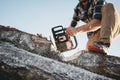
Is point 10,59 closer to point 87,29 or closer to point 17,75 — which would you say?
point 17,75

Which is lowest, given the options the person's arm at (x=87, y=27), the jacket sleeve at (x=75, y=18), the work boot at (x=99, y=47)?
the work boot at (x=99, y=47)

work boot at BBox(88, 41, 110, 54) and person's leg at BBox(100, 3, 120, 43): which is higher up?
person's leg at BBox(100, 3, 120, 43)

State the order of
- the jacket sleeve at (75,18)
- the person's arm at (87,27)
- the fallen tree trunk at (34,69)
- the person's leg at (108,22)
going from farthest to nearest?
1. the jacket sleeve at (75,18)
2. the person's arm at (87,27)
3. the person's leg at (108,22)
4. the fallen tree trunk at (34,69)

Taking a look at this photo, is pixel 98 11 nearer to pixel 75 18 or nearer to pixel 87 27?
pixel 87 27

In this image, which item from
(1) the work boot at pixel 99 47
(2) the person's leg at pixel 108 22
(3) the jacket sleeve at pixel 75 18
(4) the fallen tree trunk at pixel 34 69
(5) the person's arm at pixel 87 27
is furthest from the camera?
(3) the jacket sleeve at pixel 75 18

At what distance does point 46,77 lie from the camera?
1.87m

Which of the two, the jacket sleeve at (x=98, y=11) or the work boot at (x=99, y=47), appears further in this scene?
the jacket sleeve at (x=98, y=11)

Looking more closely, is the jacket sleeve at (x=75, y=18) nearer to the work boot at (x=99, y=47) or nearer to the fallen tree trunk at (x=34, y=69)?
the work boot at (x=99, y=47)

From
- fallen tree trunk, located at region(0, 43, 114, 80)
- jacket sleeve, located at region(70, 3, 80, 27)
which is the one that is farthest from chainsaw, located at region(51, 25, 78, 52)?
fallen tree trunk, located at region(0, 43, 114, 80)

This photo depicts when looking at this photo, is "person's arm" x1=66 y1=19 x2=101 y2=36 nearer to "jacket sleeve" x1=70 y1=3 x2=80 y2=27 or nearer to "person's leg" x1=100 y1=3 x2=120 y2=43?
"person's leg" x1=100 y1=3 x2=120 y2=43

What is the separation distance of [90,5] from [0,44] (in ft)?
6.93

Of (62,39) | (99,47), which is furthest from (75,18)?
(99,47)

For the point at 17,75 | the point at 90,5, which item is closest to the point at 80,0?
the point at 90,5

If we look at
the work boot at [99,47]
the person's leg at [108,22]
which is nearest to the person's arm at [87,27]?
the person's leg at [108,22]
